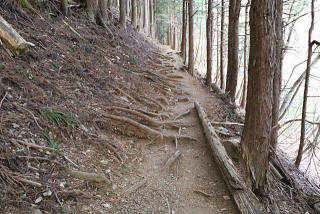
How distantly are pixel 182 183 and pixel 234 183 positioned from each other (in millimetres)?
987

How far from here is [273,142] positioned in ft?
20.9

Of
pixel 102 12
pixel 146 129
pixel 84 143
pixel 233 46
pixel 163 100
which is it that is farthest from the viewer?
pixel 102 12

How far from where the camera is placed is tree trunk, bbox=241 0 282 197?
3725mm

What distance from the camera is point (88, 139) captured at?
4320 millimetres

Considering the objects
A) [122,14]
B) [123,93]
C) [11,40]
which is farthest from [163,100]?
[122,14]

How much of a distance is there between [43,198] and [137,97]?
4.48m

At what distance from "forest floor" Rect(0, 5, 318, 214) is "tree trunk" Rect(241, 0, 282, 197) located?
69 centimetres

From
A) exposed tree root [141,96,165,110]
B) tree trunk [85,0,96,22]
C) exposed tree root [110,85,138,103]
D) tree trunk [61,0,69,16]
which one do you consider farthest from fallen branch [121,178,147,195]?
tree trunk [85,0,96,22]

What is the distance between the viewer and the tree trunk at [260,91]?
3725mm

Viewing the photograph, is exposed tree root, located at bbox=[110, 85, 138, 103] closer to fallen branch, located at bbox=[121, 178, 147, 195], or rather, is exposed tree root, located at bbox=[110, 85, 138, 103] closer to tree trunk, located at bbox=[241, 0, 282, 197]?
fallen branch, located at bbox=[121, 178, 147, 195]

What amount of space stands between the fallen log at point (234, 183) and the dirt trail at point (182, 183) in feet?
0.60

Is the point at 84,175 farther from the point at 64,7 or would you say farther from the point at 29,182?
the point at 64,7

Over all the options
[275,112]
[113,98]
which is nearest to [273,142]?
[275,112]

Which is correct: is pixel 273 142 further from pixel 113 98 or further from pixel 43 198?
A: pixel 43 198
